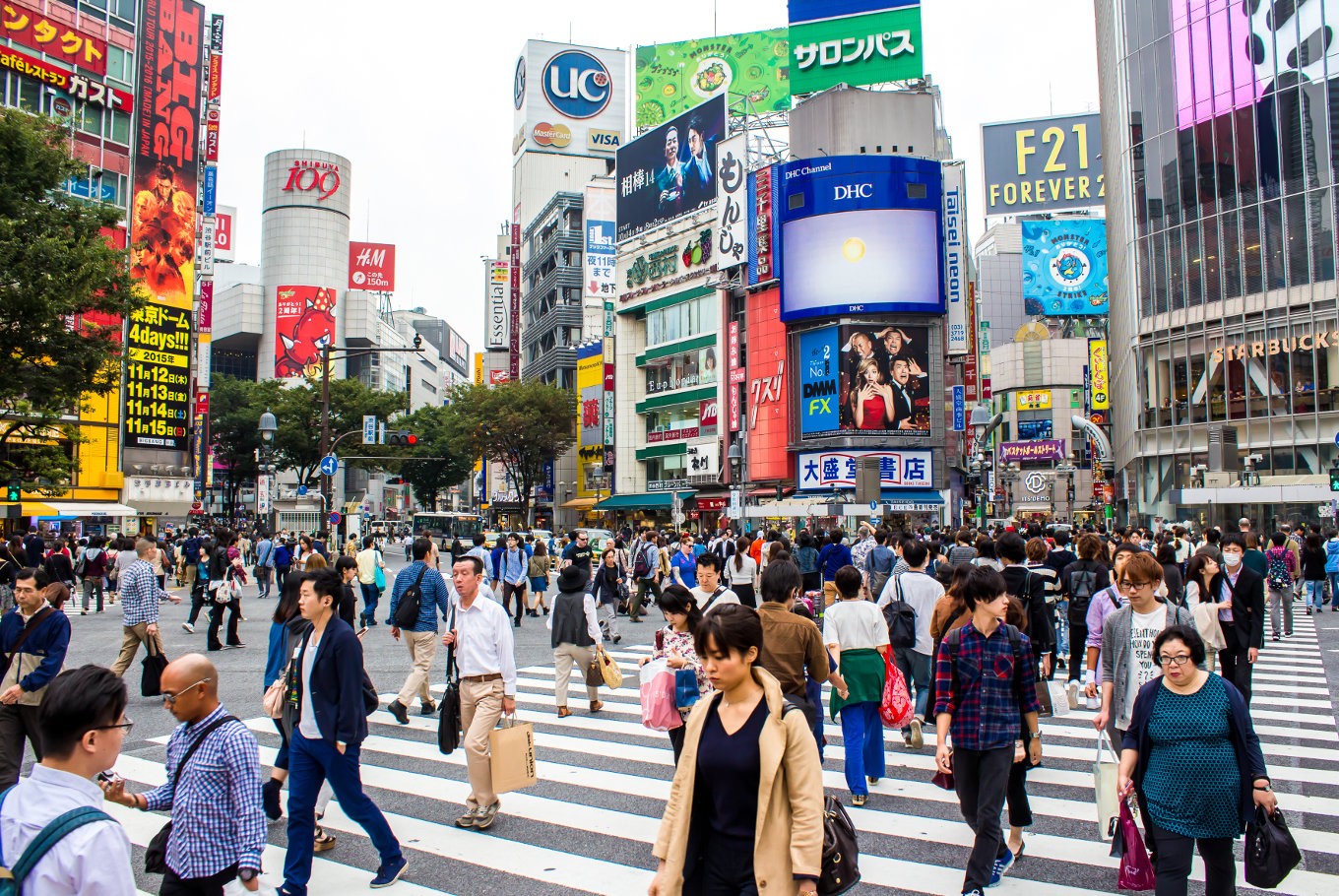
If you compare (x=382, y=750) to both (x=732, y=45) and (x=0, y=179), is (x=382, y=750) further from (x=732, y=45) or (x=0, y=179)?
(x=732, y=45)

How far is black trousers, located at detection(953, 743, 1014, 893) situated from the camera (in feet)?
16.9

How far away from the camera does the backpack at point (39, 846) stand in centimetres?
267

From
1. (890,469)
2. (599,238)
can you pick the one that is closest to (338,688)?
(890,469)

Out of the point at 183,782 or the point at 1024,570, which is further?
the point at 1024,570

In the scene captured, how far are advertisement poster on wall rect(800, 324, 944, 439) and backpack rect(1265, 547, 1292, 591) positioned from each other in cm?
2981

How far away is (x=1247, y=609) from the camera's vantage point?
848 centimetres

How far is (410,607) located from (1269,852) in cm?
834

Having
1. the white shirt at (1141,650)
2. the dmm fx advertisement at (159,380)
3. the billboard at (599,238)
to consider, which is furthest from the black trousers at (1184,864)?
the billboard at (599,238)

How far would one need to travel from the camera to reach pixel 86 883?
8.87 feet

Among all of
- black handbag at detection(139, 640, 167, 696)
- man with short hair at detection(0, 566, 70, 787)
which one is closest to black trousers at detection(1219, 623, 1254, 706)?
man with short hair at detection(0, 566, 70, 787)

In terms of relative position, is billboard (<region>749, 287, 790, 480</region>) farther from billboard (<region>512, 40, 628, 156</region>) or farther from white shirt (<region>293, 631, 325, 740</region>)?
billboard (<region>512, 40, 628, 156</region>)

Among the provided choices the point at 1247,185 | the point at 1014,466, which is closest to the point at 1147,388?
the point at 1247,185

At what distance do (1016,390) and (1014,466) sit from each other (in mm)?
7530

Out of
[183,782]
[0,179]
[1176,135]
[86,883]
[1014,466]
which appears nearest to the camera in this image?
[86,883]
